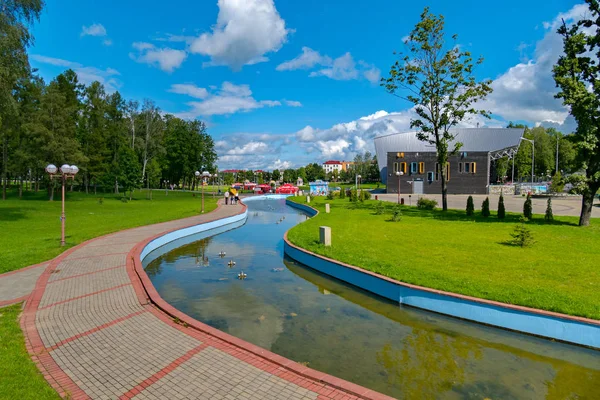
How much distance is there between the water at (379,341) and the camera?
19.1 feet

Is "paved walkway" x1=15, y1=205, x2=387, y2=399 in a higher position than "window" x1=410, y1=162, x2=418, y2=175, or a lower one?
lower

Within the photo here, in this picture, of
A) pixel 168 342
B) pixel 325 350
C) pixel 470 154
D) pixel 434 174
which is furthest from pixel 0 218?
pixel 470 154

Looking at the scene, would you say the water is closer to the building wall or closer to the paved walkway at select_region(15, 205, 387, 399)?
the paved walkway at select_region(15, 205, 387, 399)

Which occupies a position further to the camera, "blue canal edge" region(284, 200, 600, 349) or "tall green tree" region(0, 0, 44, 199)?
"tall green tree" region(0, 0, 44, 199)

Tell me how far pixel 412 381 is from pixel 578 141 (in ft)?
56.2

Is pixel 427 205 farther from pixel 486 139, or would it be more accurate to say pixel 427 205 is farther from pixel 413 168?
pixel 486 139

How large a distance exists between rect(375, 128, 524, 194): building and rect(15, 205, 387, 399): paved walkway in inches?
2070

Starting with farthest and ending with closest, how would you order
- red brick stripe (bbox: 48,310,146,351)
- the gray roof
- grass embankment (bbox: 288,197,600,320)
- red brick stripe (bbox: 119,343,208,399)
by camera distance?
the gray roof, grass embankment (bbox: 288,197,600,320), red brick stripe (bbox: 48,310,146,351), red brick stripe (bbox: 119,343,208,399)

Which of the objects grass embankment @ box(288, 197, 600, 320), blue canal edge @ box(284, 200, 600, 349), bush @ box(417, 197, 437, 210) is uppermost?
bush @ box(417, 197, 437, 210)

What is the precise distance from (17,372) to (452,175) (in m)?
58.8

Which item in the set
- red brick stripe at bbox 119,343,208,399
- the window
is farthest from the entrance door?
red brick stripe at bbox 119,343,208,399

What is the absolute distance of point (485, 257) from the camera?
11.9 metres

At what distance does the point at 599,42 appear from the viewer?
17.4 m

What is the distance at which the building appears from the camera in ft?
184
